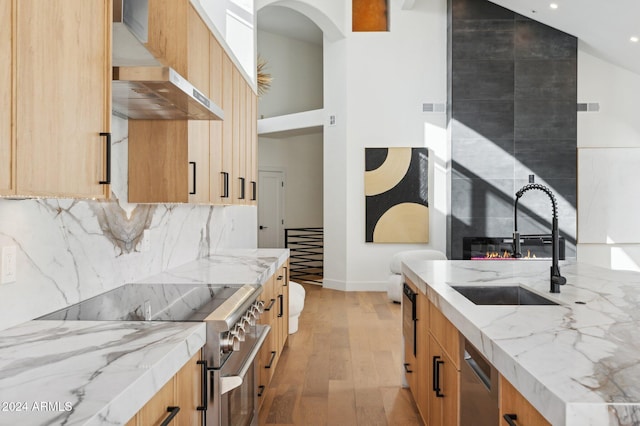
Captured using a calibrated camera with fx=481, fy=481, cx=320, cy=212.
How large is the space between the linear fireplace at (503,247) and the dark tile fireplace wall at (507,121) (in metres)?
0.09

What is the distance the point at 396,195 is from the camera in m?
7.39

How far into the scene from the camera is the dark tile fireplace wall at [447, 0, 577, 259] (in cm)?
686

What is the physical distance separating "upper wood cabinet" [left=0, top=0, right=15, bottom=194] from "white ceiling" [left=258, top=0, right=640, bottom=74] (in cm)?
638

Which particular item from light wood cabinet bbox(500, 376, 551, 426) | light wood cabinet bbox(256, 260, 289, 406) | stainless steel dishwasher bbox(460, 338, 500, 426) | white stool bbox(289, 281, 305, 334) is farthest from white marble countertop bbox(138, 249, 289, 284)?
light wood cabinet bbox(500, 376, 551, 426)

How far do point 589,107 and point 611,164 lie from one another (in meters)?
0.91

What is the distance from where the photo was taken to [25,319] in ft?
5.46

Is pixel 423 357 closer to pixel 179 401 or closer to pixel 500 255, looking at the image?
pixel 179 401

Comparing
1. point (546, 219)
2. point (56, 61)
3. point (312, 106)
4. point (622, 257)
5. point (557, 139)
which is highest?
point (312, 106)

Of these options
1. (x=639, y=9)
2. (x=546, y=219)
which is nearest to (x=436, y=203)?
(x=546, y=219)

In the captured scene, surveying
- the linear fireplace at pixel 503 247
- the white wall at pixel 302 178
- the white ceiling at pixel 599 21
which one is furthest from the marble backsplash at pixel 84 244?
the white wall at pixel 302 178

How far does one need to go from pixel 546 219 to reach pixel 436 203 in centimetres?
155

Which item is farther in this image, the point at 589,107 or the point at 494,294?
the point at 589,107

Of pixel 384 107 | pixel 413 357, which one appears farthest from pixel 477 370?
pixel 384 107

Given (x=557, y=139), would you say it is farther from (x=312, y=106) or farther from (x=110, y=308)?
(x=110, y=308)
